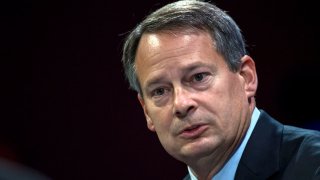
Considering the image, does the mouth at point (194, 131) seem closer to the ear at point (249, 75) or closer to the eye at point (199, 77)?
the eye at point (199, 77)

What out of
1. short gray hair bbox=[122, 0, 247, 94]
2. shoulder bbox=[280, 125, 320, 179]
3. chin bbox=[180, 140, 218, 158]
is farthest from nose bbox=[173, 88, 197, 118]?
shoulder bbox=[280, 125, 320, 179]

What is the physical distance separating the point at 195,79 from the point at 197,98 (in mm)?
78

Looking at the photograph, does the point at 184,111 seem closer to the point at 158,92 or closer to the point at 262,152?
the point at 158,92

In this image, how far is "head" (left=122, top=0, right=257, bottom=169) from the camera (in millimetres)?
1801

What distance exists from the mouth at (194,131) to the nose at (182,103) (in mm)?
51

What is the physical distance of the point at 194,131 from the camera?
179 cm

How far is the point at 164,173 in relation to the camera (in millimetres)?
3598

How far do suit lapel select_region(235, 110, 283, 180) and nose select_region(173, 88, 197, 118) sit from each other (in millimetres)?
241

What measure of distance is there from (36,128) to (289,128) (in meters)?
2.19

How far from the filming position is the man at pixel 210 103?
1771 mm

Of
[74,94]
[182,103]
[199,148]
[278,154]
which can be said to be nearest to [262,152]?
[278,154]

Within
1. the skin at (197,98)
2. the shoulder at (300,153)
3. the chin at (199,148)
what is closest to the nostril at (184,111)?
the skin at (197,98)

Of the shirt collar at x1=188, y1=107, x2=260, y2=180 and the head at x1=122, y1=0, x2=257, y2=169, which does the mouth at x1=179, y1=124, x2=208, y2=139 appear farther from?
the shirt collar at x1=188, y1=107, x2=260, y2=180

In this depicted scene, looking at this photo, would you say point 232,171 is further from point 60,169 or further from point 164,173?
point 60,169
